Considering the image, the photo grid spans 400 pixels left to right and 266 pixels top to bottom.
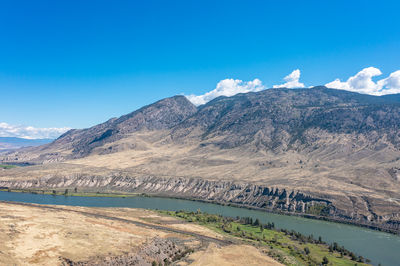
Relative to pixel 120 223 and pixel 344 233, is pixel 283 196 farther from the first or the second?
pixel 120 223

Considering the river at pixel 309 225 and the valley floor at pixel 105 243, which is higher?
the valley floor at pixel 105 243

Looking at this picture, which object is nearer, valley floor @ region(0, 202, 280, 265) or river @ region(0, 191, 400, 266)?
valley floor @ region(0, 202, 280, 265)

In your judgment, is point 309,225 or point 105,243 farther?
point 309,225

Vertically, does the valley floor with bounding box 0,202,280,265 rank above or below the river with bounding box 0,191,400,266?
above

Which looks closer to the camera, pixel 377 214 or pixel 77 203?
pixel 377 214

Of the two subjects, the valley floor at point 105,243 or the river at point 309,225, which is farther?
the river at point 309,225

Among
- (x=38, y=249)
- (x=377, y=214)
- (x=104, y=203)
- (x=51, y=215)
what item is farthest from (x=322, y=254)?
(x=104, y=203)

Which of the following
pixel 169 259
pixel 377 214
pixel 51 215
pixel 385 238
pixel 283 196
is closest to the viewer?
pixel 169 259

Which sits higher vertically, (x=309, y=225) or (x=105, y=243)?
(x=105, y=243)
